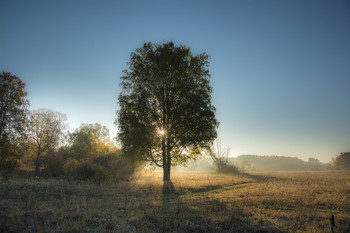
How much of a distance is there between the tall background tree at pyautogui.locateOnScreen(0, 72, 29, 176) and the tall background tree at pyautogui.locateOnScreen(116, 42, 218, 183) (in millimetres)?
14989

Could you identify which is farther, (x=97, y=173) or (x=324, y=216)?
(x=97, y=173)

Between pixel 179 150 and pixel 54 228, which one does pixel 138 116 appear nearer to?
pixel 179 150

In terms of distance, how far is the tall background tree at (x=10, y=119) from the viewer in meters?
20.9

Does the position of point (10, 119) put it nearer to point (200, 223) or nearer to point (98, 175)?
point (98, 175)

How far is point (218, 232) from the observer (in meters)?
5.32

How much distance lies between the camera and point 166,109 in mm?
18797

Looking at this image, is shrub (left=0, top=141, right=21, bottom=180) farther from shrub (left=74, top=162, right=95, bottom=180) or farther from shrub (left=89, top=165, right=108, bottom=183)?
shrub (left=89, top=165, right=108, bottom=183)

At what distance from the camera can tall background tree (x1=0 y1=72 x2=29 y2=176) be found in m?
20.9

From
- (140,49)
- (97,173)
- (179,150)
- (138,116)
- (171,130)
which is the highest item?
(140,49)

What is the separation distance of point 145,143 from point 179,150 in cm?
371

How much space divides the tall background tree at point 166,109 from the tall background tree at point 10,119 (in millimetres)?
14989

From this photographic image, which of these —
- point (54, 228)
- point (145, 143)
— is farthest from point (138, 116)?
point (54, 228)

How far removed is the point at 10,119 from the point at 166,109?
20.2 meters

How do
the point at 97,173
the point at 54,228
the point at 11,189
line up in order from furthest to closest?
1. the point at 97,173
2. the point at 11,189
3. the point at 54,228
